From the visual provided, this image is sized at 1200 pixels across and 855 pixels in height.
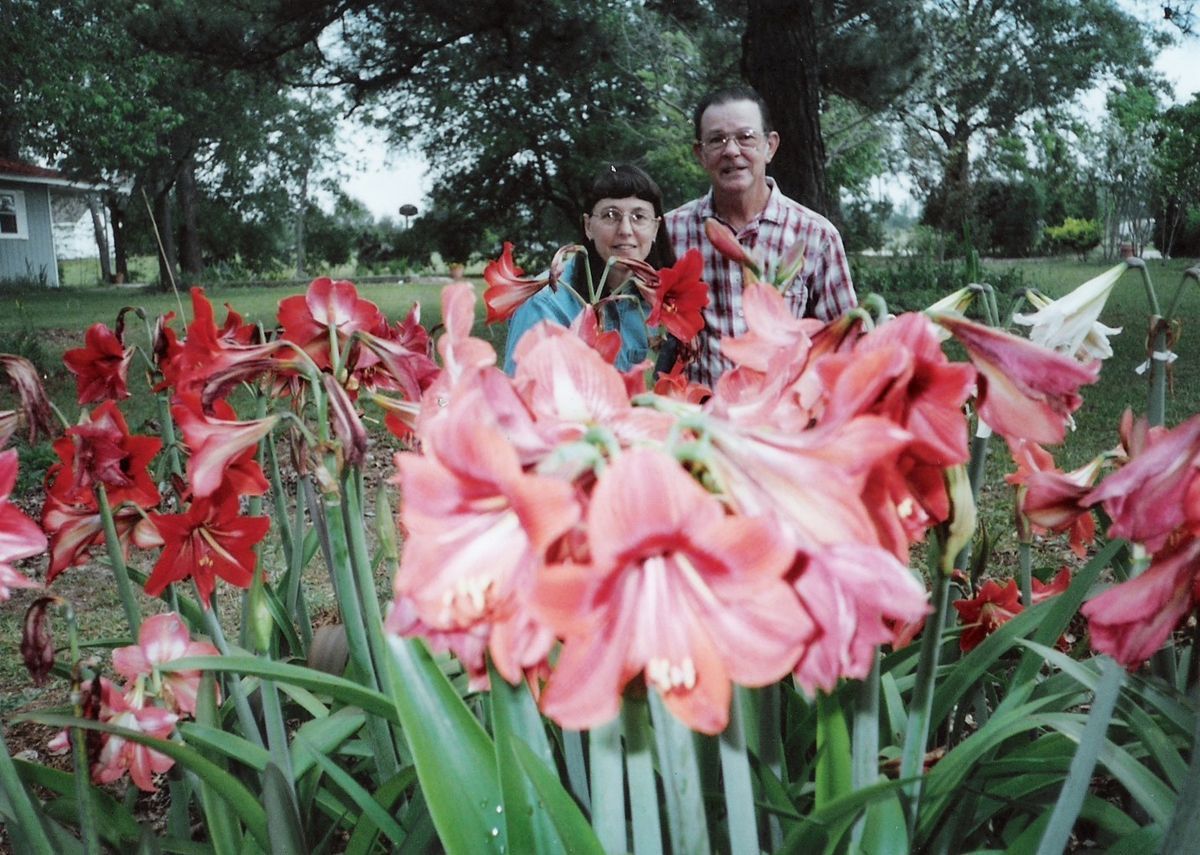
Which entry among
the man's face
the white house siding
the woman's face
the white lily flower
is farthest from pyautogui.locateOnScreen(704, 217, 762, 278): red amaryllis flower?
the white house siding

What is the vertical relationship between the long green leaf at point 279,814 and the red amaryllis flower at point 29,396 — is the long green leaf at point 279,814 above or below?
below

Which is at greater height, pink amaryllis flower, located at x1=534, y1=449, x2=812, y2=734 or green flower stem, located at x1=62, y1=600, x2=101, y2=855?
pink amaryllis flower, located at x1=534, y1=449, x2=812, y2=734

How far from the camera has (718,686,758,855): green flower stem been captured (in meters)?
0.85

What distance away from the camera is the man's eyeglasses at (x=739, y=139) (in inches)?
119

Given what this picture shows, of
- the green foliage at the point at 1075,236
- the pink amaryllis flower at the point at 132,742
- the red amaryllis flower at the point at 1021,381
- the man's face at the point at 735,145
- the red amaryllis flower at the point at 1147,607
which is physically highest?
the green foliage at the point at 1075,236

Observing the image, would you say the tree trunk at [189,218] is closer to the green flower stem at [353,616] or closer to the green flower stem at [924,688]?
the green flower stem at [353,616]

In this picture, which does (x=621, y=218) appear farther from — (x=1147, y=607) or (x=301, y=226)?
(x=301, y=226)

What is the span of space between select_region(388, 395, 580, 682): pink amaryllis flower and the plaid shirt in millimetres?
2366

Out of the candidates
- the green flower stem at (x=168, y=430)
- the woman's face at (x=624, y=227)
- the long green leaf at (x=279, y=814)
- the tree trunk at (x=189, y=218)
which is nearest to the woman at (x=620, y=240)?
the woman's face at (x=624, y=227)

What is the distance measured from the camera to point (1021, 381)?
748 mm

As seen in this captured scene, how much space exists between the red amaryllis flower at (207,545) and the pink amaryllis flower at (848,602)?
3.28ft

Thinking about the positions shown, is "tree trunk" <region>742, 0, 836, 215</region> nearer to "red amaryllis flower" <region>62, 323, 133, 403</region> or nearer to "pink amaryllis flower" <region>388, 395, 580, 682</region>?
"red amaryllis flower" <region>62, 323, 133, 403</region>

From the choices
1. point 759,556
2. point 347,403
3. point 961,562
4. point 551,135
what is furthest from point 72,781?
point 551,135

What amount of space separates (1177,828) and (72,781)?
1457 mm
